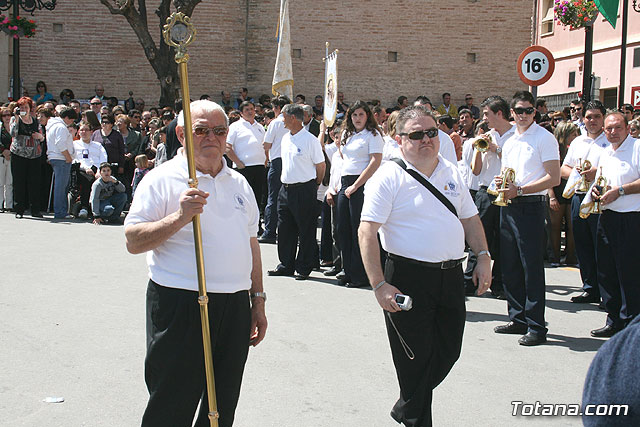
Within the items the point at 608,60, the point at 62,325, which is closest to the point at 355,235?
the point at 62,325

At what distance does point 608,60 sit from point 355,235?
65.8 feet

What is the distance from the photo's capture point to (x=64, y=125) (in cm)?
1435

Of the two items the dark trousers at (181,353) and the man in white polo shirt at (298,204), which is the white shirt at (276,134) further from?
the dark trousers at (181,353)

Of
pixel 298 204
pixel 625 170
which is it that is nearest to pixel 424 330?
pixel 625 170

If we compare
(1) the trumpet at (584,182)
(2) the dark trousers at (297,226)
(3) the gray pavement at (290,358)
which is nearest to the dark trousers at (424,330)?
(3) the gray pavement at (290,358)

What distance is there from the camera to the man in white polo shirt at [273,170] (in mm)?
12109

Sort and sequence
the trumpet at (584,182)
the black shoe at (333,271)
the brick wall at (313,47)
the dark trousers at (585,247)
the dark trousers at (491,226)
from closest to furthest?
the trumpet at (584,182) → the dark trousers at (585,247) → the dark trousers at (491,226) → the black shoe at (333,271) → the brick wall at (313,47)

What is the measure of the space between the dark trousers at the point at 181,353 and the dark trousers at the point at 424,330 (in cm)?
126

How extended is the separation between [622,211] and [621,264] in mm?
491

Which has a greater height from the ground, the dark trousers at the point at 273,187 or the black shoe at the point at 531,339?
the dark trousers at the point at 273,187

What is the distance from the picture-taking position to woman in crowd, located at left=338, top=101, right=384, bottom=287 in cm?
901

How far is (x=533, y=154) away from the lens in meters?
7.05

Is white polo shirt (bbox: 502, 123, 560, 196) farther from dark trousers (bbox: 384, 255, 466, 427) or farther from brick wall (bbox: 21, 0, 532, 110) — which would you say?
brick wall (bbox: 21, 0, 532, 110)

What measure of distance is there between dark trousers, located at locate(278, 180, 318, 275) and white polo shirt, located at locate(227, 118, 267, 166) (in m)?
3.02
